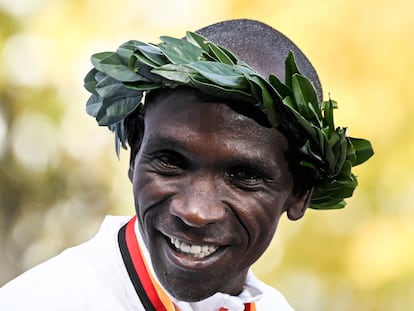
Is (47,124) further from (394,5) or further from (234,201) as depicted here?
(234,201)

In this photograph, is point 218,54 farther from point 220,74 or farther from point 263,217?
point 263,217

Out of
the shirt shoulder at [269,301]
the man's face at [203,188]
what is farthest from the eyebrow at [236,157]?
the shirt shoulder at [269,301]

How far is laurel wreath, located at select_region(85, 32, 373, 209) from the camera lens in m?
2.10

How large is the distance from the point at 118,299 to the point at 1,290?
0.98 feet

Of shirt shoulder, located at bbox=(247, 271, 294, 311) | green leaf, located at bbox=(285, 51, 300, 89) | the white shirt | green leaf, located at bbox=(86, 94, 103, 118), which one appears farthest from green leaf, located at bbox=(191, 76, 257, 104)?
shirt shoulder, located at bbox=(247, 271, 294, 311)

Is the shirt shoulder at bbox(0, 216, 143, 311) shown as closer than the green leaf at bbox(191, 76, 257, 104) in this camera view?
No

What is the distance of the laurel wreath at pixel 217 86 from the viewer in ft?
6.90

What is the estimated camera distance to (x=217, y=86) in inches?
81.4

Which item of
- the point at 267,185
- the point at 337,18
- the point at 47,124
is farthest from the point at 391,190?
the point at 267,185

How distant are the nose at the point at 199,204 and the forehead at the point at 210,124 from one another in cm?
10

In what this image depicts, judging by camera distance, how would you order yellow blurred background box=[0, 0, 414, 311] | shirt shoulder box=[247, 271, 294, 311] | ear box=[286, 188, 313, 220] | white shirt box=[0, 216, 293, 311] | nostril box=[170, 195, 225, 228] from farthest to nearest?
yellow blurred background box=[0, 0, 414, 311], shirt shoulder box=[247, 271, 294, 311], ear box=[286, 188, 313, 220], white shirt box=[0, 216, 293, 311], nostril box=[170, 195, 225, 228]

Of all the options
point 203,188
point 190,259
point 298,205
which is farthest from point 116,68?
point 298,205

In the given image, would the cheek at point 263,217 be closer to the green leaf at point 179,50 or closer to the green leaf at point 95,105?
the green leaf at point 179,50

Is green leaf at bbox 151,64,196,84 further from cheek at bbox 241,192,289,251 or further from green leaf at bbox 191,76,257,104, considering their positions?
cheek at bbox 241,192,289,251
